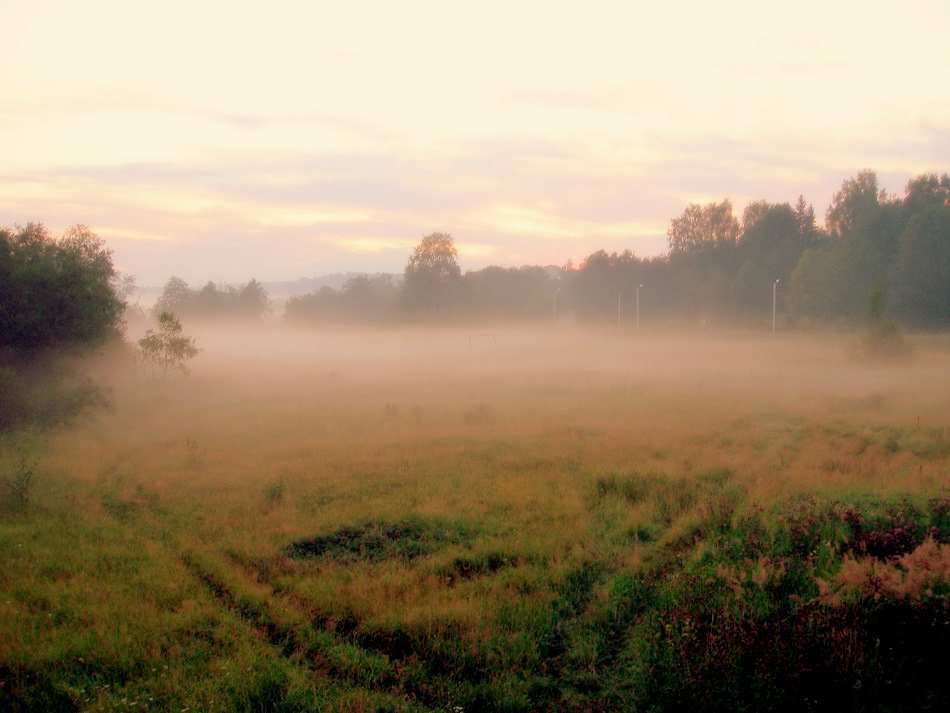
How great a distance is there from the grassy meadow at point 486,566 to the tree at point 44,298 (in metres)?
4.17

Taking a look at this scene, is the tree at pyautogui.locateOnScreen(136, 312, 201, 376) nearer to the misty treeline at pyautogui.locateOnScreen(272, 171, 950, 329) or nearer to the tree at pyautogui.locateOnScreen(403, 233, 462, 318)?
the misty treeline at pyautogui.locateOnScreen(272, 171, 950, 329)

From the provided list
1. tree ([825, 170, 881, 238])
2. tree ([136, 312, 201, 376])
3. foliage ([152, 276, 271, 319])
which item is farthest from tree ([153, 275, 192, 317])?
tree ([825, 170, 881, 238])

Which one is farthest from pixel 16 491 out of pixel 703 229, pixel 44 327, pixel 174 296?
pixel 703 229

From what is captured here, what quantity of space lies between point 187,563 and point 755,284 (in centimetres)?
7744

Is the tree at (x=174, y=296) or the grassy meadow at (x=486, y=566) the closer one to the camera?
the grassy meadow at (x=486, y=566)

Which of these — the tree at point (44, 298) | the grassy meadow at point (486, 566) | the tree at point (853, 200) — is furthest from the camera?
the tree at point (853, 200)

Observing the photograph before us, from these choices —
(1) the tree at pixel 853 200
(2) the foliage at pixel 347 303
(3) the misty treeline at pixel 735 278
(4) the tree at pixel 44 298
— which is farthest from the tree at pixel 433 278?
(4) the tree at pixel 44 298

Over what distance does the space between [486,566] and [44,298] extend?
19815 millimetres

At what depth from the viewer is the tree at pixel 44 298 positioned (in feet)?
65.2

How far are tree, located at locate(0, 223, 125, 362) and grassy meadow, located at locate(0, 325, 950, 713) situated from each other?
4.17 metres

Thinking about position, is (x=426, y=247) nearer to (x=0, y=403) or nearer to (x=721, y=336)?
(x=721, y=336)

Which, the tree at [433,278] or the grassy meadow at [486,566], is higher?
the tree at [433,278]

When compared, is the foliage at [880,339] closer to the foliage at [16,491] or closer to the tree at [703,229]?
the foliage at [16,491]

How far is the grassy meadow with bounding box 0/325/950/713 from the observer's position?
17.9 ft
